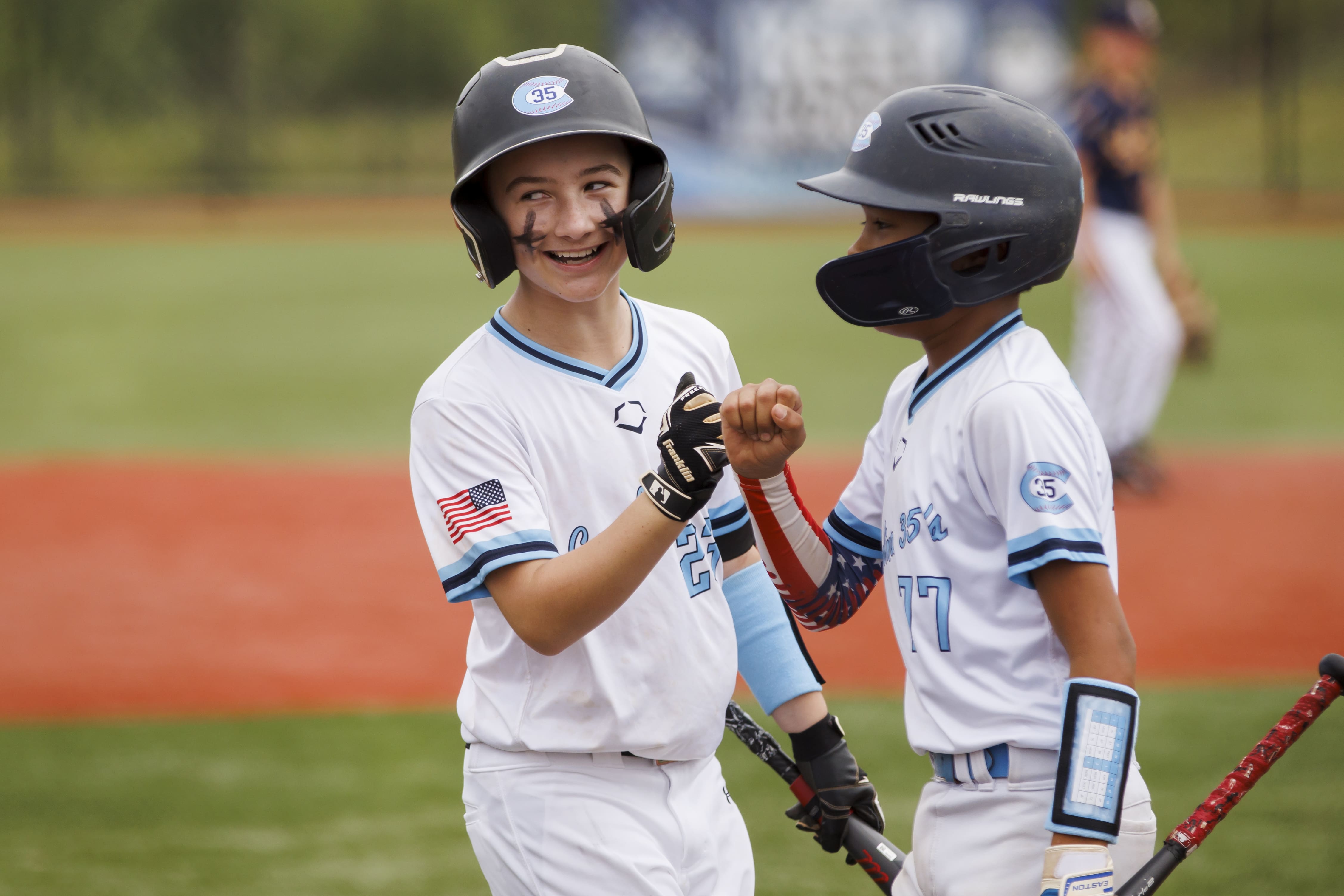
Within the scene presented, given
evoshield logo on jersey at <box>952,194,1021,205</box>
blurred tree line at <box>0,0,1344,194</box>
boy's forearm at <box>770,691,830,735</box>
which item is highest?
blurred tree line at <box>0,0,1344,194</box>

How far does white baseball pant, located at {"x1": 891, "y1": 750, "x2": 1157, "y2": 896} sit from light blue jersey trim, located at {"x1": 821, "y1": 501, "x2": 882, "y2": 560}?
54cm

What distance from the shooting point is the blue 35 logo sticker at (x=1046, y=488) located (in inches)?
82.4

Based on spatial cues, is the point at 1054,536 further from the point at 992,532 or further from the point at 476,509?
the point at 476,509

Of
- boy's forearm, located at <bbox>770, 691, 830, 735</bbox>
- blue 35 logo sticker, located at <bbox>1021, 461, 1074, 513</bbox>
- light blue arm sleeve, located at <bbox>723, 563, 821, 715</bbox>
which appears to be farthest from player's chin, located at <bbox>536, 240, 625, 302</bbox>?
boy's forearm, located at <bbox>770, 691, 830, 735</bbox>

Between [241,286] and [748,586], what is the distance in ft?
64.2

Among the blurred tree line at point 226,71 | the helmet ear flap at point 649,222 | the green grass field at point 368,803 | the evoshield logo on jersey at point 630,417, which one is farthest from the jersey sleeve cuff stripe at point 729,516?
the blurred tree line at point 226,71

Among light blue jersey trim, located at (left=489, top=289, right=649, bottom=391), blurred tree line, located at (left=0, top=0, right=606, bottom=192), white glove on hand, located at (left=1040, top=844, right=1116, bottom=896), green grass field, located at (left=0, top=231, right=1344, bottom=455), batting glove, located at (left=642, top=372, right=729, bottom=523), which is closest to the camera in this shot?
white glove on hand, located at (left=1040, top=844, right=1116, bottom=896)

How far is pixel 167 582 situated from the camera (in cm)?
781

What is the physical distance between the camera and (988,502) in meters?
2.23

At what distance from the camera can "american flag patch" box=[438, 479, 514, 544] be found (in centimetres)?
233

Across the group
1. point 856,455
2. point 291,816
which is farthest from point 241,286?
point 291,816

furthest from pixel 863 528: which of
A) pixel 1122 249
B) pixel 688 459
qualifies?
pixel 1122 249

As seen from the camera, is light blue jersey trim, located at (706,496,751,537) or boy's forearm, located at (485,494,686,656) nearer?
boy's forearm, located at (485,494,686,656)

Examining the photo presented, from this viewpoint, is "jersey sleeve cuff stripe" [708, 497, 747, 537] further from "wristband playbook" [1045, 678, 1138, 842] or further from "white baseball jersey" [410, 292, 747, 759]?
"wristband playbook" [1045, 678, 1138, 842]
